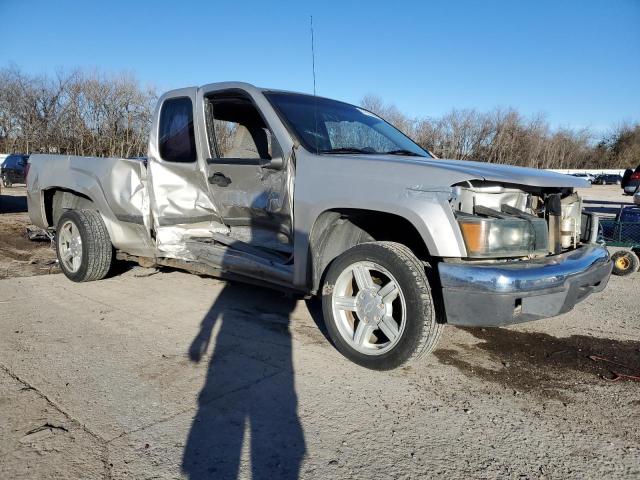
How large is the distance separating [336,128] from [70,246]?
10.8 ft

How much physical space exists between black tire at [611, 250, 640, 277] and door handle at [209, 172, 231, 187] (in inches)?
195

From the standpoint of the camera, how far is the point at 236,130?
4801 mm

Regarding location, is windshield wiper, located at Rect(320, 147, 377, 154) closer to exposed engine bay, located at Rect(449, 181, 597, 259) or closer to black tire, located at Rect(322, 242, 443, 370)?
black tire, located at Rect(322, 242, 443, 370)

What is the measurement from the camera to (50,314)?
4.21 m

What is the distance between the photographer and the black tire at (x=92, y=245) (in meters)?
4.94

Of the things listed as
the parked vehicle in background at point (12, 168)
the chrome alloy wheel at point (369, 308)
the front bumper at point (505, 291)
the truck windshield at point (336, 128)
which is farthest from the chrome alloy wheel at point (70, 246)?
the parked vehicle in background at point (12, 168)

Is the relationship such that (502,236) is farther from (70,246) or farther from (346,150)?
(70,246)

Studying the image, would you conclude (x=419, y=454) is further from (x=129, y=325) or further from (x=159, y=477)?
(x=129, y=325)

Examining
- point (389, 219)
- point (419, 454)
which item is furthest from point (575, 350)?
point (419, 454)

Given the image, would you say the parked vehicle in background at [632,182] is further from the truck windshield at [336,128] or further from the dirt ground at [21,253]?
the dirt ground at [21,253]

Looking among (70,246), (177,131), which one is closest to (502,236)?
(177,131)

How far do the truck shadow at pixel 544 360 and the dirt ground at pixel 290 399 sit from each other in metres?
0.02

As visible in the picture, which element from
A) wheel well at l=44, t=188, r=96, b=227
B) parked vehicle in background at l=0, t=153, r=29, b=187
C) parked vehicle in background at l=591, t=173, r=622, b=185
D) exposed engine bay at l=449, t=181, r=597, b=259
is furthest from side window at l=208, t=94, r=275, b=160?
parked vehicle in background at l=591, t=173, r=622, b=185

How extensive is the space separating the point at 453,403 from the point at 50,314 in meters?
3.47
